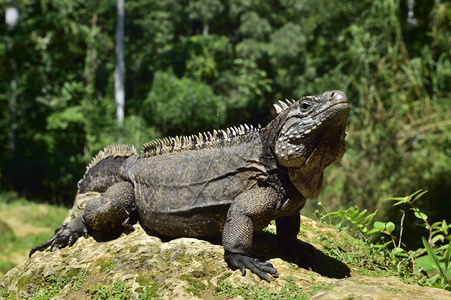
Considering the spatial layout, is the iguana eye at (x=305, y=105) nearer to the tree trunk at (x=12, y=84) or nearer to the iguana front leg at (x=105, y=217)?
the iguana front leg at (x=105, y=217)

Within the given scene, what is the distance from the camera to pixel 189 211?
13.3 feet

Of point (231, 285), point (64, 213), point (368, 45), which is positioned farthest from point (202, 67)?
point (231, 285)

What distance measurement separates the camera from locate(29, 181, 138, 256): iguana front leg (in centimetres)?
464

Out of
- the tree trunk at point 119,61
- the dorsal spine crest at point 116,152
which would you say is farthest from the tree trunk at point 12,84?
the dorsal spine crest at point 116,152

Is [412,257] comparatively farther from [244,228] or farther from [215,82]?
[215,82]

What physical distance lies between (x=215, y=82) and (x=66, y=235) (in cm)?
2085

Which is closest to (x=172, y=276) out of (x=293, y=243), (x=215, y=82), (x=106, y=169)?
(x=293, y=243)

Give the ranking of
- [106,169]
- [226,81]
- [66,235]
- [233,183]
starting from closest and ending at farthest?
[233,183], [66,235], [106,169], [226,81]

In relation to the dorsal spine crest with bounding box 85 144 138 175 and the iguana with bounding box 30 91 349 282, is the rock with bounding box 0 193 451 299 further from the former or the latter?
the dorsal spine crest with bounding box 85 144 138 175

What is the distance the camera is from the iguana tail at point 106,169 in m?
5.23

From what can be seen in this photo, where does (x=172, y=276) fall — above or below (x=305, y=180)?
below

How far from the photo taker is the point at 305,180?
11.9 feet

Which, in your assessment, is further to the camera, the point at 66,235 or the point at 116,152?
the point at 116,152

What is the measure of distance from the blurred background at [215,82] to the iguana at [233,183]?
124 centimetres
